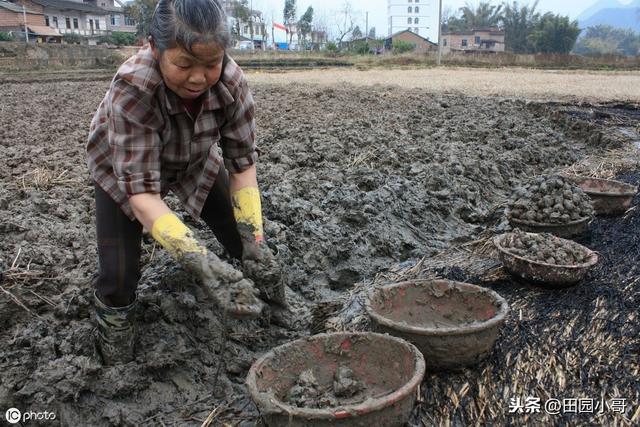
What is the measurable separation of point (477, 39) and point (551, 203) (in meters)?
77.6

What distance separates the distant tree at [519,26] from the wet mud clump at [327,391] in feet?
233

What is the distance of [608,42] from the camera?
114500 mm

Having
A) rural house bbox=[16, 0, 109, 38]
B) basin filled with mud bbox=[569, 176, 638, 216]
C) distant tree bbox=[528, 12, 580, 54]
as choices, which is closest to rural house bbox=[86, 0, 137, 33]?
rural house bbox=[16, 0, 109, 38]

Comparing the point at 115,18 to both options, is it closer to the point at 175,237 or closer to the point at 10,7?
the point at 10,7

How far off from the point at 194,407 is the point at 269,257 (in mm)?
799

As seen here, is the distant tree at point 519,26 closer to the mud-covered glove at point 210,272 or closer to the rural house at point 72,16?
the rural house at point 72,16

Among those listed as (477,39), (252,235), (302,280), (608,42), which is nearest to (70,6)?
(477,39)

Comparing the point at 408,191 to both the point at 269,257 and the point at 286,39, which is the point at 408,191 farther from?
the point at 286,39

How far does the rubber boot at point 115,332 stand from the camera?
2.71 m

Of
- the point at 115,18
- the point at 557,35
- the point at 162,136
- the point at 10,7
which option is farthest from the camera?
the point at 115,18

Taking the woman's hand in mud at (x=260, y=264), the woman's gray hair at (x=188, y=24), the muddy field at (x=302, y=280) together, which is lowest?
the muddy field at (x=302, y=280)

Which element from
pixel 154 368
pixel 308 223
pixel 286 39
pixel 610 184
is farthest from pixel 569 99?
pixel 286 39

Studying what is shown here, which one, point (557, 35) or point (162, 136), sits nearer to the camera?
point (162, 136)

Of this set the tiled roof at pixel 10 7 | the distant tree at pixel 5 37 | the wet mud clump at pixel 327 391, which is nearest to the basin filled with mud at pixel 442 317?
the wet mud clump at pixel 327 391
